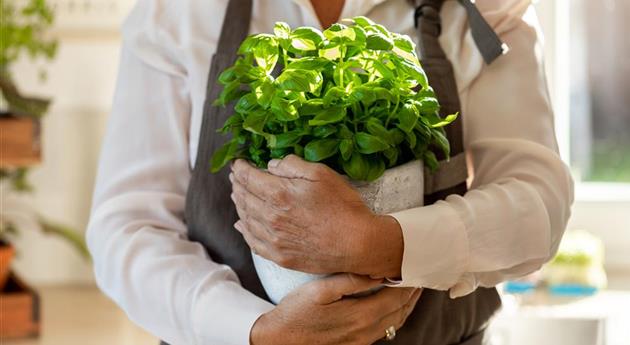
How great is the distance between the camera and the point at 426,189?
120 centimetres

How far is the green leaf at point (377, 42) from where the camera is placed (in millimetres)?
981

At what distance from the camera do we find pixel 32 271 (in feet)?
9.52

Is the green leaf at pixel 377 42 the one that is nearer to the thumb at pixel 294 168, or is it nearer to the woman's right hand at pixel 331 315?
the thumb at pixel 294 168

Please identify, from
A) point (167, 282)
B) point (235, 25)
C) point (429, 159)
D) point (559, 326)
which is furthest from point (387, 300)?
point (559, 326)

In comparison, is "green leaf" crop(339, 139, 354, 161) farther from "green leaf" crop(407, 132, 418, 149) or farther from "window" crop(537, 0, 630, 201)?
"window" crop(537, 0, 630, 201)

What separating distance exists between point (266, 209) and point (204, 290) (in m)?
0.17

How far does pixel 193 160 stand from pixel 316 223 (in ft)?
0.94

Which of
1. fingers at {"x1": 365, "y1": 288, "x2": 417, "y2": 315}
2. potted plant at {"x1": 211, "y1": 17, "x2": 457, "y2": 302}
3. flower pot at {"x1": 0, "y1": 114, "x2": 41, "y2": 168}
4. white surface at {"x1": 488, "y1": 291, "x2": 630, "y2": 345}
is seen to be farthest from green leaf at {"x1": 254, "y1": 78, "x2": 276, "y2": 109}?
flower pot at {"x1": 0, "y1": 114, "x2": 41, "y2": 168}

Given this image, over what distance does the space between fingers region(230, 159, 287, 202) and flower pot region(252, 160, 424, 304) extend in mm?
73

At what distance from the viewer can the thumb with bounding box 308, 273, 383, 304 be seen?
3.43 ft

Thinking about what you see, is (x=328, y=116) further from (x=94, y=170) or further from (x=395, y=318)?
(x=94, y=170)

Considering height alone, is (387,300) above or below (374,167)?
below

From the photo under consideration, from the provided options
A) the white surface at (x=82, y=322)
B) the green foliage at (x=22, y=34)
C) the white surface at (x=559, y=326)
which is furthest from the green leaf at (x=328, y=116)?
the green foliage at (x=22, y=34)

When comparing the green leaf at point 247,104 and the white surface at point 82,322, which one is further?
the white surface at point 82,322
